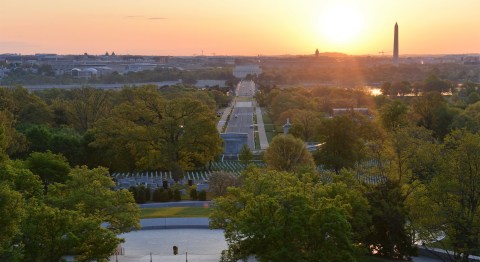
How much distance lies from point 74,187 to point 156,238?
475 centimetres

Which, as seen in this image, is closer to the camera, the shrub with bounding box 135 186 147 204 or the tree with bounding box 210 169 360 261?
the tree with bounding box 210 169 360 261

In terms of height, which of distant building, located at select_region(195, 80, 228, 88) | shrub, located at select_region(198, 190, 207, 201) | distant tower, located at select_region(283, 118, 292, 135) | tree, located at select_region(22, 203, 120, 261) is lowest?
shrub, located at select_region(198, 190, 207, 201)

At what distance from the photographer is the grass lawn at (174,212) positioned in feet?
89.4

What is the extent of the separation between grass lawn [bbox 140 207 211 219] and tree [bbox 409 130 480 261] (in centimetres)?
1173

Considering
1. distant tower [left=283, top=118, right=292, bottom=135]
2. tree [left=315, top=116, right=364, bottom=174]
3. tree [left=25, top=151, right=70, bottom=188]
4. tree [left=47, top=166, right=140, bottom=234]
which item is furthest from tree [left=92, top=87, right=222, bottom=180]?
distant tower [left=283, top=118, right=292, bottom=135]

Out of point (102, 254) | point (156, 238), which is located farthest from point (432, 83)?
point (102, 254)

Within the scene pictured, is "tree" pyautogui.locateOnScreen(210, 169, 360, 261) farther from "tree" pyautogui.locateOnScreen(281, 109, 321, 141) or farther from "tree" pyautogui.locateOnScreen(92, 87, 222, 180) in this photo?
"tree" pyautogui.locateOnScreen(281, 109, 321, 141)

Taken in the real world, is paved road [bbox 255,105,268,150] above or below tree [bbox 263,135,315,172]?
below

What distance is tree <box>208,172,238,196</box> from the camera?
1166 inches

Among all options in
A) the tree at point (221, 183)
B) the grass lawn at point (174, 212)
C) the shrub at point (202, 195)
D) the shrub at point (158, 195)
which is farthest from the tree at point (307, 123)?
the grass lawn at point (174, 212)

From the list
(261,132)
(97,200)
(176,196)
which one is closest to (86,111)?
(261,132)

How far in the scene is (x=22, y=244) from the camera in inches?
580

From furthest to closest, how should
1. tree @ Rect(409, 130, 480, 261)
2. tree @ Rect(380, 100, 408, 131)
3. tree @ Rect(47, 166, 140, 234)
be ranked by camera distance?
1. tree @ Rect(380, 100, 408, 131)
2. tree @ Rect(47, 166, 140, 234)
3. tree @ Rect(409, 130, 480, 261)

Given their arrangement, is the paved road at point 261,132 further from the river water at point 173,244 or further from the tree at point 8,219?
the tree at point 8,219
